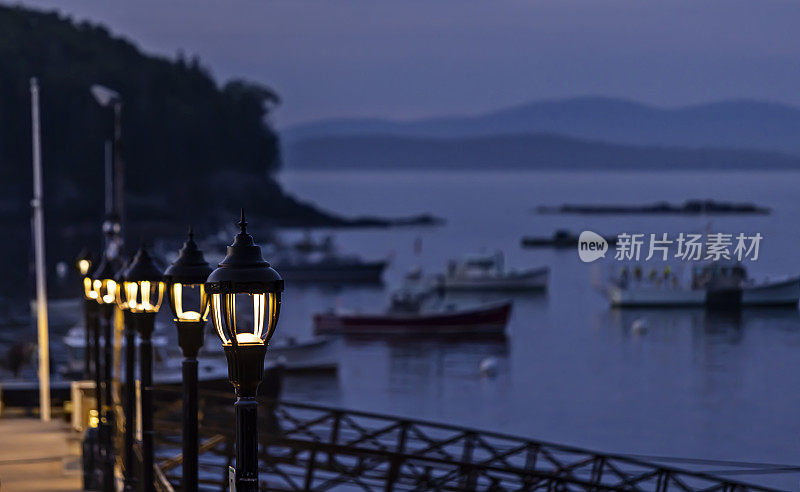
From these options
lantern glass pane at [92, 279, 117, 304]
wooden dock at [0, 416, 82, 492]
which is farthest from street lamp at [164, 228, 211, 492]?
wooden dock at [0, 416, 82, 492]

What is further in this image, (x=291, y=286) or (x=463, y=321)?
(x=291, y=286)

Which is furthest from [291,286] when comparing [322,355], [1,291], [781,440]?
[781,440]

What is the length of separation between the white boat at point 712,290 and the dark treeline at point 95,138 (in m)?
83.3

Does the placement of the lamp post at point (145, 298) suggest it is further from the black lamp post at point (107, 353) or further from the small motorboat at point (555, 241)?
→ the small motorboat at point (555, 241)

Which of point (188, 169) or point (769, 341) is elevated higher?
point (188, 169)

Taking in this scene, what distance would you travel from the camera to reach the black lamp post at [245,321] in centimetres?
657

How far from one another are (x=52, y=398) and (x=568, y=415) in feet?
112

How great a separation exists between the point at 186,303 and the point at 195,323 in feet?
0.55

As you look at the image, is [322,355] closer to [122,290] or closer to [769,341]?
[769,341]

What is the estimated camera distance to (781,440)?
56.0 metres

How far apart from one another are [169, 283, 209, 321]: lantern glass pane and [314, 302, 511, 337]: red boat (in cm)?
7302

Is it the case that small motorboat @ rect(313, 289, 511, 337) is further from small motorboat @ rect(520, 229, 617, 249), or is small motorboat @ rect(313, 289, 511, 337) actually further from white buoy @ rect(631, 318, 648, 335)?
small motorboat @ rect(520, 229, 617, 249)

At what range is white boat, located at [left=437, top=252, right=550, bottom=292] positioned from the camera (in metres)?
115

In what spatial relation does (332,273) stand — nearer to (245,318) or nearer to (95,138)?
(95,138)
